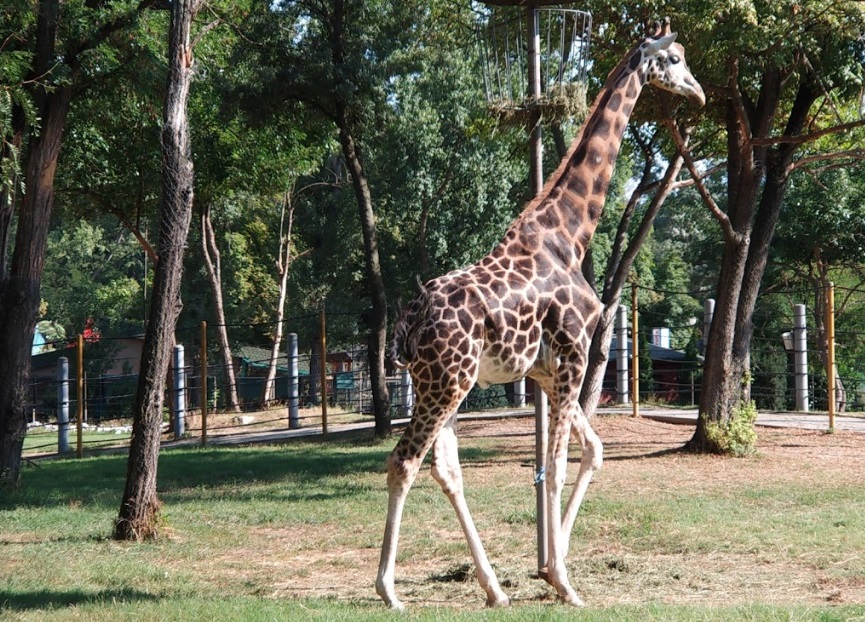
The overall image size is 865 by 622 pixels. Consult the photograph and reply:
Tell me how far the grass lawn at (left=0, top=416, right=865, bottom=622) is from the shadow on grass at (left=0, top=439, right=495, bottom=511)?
68mm

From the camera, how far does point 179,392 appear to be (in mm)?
19750

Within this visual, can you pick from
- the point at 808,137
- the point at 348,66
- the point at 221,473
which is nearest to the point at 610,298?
the point at 808,137

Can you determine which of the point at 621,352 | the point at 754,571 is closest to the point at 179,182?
the point at 754,571

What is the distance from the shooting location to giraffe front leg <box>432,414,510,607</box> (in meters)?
6.45

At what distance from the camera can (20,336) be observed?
41.7 ft

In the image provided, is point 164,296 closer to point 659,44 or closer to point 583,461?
point 583,461

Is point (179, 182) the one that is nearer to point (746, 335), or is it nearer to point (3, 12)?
point (3, 12)

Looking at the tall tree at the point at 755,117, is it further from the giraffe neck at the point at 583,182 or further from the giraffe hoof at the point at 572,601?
the giraffe hoof at the point at 572,601

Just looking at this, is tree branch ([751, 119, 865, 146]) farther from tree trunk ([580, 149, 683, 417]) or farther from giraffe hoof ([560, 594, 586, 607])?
giraffe hoof ([560, 594, 586, 607])

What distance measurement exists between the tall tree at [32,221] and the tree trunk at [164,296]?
3.71 metres

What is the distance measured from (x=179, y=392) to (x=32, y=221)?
764 centimetres

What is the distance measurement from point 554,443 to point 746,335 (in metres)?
8.47

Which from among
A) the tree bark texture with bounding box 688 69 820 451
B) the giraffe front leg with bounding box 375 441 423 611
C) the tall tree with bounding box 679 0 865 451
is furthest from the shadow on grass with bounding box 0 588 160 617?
the tree bark texture with bounding box 688 69 820 451

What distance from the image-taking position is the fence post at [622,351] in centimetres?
1988
